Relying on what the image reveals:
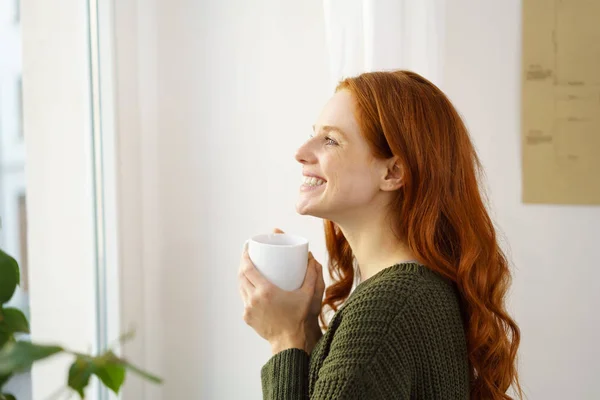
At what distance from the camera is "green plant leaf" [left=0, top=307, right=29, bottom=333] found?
14.6 inches

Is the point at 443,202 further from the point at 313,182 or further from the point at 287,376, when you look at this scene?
the point at 287,376

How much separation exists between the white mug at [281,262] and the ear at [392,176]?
172 mm

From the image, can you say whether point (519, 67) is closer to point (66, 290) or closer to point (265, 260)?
point (265, 260)

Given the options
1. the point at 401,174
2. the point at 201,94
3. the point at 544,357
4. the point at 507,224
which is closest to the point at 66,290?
the point at 201,94

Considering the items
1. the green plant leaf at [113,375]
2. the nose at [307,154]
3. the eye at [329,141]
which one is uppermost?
the eye at [329,141]

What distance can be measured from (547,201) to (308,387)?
91 centimetres

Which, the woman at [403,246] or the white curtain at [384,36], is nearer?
the woman at [403,246]

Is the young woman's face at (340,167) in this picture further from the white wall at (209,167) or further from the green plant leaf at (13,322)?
the green plant leaf at (13,322)

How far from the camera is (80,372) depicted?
0.33m

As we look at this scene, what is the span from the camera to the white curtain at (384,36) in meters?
1.34

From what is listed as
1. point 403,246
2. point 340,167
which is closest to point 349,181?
point 340,167

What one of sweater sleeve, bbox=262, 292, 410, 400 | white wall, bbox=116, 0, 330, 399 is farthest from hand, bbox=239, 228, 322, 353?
white wall, bbox=116, 0, 330, 399

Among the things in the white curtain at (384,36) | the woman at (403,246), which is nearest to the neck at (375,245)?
the woman at (403,246)

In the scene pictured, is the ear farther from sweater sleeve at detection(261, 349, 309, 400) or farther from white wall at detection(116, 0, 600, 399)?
white wall at detection(116, 0, 600, 399)
